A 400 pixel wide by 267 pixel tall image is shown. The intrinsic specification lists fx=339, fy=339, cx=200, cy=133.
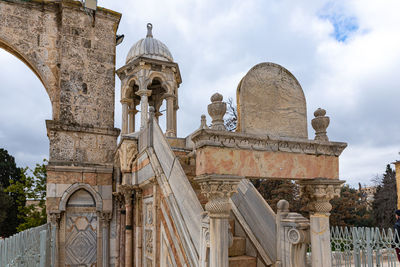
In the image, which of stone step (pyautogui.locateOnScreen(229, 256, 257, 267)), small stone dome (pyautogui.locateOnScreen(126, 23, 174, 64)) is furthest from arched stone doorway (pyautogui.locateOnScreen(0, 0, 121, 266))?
stone step (pyautogui.locateOnScreen(229, 256, 257, 267))

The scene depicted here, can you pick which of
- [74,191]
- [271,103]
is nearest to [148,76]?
[74,191]

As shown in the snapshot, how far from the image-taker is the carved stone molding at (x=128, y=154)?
769cm

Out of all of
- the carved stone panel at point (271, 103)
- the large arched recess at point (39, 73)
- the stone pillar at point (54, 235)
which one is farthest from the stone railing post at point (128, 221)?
the carved stone panel at point (271, 103)

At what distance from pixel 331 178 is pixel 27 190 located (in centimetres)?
2168

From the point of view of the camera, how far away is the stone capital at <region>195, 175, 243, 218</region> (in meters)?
3.90

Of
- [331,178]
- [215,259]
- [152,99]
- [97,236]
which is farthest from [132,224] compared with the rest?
[152,99]

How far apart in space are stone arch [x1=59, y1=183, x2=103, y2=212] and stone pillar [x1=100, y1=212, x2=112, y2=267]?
0.73 feet

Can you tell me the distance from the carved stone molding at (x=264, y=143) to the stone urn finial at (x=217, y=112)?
0.43ft

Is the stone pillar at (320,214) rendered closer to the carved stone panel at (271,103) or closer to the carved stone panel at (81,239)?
the carved stone panel at (271,103)

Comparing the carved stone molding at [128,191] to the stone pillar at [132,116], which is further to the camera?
the stone pillar at [132,116]

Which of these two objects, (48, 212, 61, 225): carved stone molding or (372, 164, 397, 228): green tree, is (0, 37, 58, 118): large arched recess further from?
(372, 164, 397, 228): green tree

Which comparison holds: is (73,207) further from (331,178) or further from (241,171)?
(331,178)

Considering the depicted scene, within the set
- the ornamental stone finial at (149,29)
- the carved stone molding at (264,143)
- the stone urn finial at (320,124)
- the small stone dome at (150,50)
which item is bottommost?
the carved stone molding at (264,143)

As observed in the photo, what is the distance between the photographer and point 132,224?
7434mm
